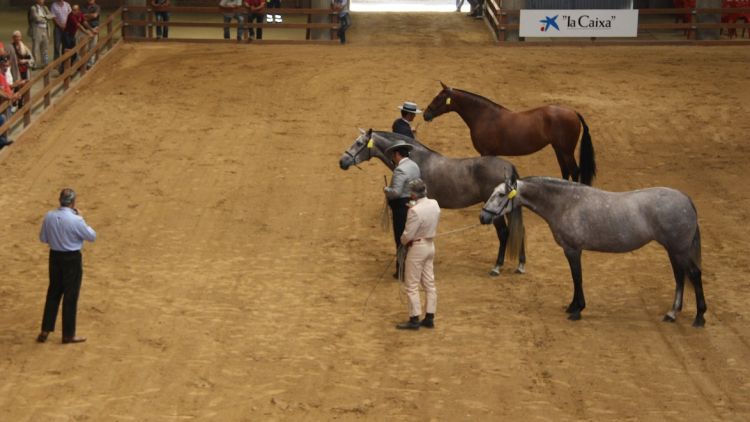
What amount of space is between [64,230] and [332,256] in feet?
15.5

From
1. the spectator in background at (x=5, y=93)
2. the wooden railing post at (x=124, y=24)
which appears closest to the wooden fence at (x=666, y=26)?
the wooden railing post at (x=124, y=24)

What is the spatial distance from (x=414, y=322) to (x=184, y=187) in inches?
271

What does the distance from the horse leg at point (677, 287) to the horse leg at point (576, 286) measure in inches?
38.7

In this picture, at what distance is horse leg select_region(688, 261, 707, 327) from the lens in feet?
46.4

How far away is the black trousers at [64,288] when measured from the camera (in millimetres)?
13234

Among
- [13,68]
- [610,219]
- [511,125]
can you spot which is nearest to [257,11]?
[13,68]

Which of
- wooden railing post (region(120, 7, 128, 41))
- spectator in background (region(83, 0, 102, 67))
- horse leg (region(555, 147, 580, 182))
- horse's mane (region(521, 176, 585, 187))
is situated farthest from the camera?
wooden railing post (region(120, 7, 128, 41))

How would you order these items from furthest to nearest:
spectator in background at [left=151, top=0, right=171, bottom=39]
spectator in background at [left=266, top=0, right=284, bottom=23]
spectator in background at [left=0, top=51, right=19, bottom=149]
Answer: spectator in background at [left=266, top=0, right=284, bottom=23]
spectator in background at [left=151, top=0, right=171, bottom=39]
spectator in background at [left=0, top=51, right=19, bottom=149]

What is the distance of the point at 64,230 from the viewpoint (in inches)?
516

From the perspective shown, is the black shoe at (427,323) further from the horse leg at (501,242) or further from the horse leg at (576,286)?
the horse leg at (501,242)

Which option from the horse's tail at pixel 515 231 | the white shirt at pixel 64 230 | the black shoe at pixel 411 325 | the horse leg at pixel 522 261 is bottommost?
the black shoe at pixel 411 325

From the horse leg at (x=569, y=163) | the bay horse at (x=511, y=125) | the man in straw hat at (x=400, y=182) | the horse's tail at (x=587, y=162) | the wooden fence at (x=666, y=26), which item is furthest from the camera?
the wooden fence at (x=666, y=26)

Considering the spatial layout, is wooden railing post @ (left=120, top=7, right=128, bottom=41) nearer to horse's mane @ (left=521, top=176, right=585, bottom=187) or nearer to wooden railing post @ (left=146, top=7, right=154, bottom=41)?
wooden railing post @ (left=146, top=7, right=154, bottom=41)

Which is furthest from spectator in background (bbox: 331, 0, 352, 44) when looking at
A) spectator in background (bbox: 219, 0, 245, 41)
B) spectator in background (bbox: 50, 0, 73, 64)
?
spectator in background (bbox: 50, 0, 73, 64)
